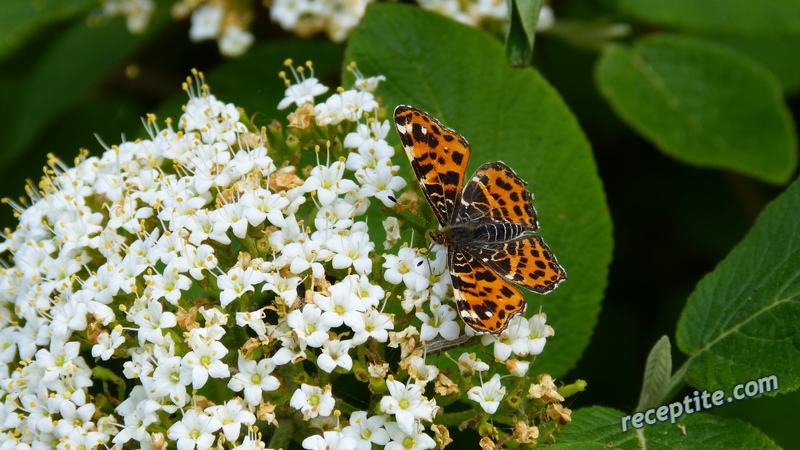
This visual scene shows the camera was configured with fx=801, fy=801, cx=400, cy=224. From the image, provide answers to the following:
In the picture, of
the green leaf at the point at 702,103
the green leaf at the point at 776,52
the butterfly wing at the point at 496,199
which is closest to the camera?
the butterfly wing at the point at 496,199

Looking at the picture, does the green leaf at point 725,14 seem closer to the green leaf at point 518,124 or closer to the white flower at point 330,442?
the green leaf at point 518,124

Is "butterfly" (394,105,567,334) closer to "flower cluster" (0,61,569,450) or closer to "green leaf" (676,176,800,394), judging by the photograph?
"flower cluster" (0,61,569,450)

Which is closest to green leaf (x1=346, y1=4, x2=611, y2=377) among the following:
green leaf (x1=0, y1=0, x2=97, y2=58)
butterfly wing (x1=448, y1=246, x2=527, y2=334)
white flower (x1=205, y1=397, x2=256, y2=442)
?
butterfly wing (x1=448, y1=246, x2=527, y2=334)

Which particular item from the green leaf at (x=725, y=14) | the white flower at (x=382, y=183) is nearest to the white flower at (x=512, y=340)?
the white flower at (x=382, y=183)

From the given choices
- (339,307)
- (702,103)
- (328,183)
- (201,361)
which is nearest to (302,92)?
(328,183)

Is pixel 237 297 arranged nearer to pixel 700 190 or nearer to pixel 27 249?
pixel 27 249

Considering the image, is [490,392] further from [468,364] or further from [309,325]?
[309,325]
